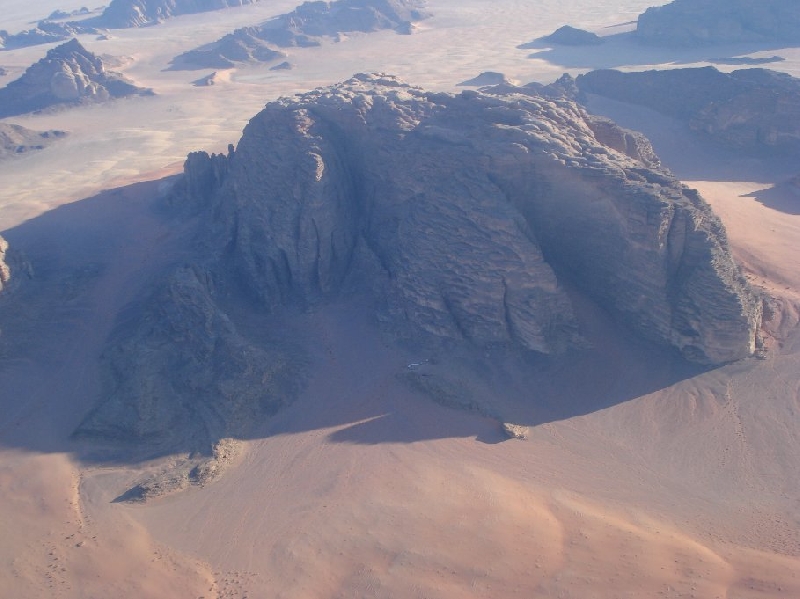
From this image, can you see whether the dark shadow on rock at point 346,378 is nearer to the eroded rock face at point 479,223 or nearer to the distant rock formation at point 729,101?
the eroded rock face at point 479,223

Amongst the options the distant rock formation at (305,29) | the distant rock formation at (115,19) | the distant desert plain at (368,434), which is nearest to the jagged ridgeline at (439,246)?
the distant desert plain at (368,434)

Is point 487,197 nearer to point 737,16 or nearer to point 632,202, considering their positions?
point 632,202

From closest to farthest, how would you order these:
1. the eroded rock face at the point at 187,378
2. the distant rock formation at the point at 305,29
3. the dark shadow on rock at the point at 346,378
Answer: the dark shadow on rock at the point at 346,378, the eroded rock face at the point at 187,378, the distant rock formation at the point at 305,29

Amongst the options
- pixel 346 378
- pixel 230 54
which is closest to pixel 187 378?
pixel 346 378

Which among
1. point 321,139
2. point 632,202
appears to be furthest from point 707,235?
point 321,139

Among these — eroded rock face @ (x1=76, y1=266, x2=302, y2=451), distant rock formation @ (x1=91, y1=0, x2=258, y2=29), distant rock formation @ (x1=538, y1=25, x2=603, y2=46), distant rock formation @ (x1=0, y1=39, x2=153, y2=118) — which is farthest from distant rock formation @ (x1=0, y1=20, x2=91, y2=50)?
eroded rock face @ (x1=76, y1=266, x2=302, y2=451)

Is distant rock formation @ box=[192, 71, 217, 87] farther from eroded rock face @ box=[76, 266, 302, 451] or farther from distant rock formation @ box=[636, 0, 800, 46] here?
eroded rock face @ box=[76, 266, 302, 451]
